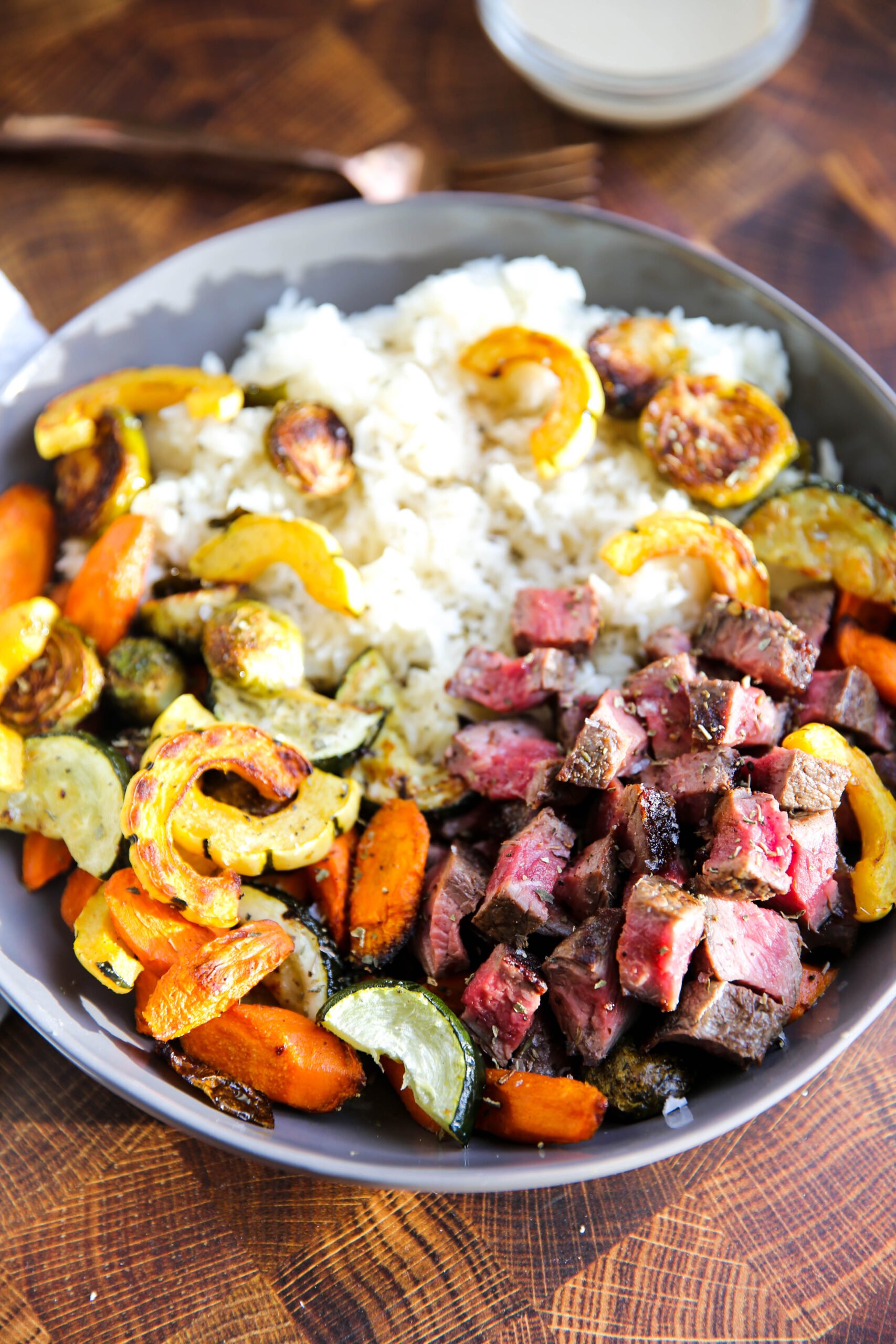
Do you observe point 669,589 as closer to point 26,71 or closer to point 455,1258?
point 455,1258

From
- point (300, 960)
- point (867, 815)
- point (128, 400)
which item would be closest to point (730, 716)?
point (867, 815)

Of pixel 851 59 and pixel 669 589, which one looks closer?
pixel 669 589

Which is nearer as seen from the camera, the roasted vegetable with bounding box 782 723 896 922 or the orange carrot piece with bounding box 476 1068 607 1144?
the orange carrot piece with bounding box 476 1068 607 1144

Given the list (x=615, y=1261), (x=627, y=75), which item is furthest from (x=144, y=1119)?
(x=627, y=75)

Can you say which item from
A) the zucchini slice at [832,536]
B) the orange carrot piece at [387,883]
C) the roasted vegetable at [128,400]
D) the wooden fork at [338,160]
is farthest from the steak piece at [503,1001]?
the wooden fork at [338,160]

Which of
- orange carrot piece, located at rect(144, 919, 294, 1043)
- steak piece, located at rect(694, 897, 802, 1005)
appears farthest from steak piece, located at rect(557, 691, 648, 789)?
orange carrot piece, located at rect(144, 919, 294, 1043)

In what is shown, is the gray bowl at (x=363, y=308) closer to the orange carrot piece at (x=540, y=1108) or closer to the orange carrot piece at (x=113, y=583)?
the orange carrot piece at (x=540, y=1108)

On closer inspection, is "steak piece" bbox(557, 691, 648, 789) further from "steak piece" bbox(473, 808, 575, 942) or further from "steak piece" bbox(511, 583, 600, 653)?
"steak piece" bbox(511, 583, 600, 653)
